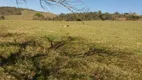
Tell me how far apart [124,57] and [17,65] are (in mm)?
6281

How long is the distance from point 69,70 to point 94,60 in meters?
2.56

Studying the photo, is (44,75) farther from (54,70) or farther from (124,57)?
(124,57)

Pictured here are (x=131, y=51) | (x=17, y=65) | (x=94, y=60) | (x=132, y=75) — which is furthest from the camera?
(x=131, y=51)

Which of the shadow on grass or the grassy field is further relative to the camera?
the grassy field

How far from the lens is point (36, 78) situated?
37.4ft

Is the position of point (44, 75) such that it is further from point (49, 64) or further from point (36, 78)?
point (49, 64)

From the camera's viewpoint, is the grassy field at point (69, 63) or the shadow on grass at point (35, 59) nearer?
the shadow on grass at point (35, 59)

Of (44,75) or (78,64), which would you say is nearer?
(44,75)

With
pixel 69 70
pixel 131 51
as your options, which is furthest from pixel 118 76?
pixel 131 51

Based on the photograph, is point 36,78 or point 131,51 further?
point 131,51

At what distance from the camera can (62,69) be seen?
1270 centimetres

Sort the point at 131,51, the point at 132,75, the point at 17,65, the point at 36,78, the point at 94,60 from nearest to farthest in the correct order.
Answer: the point at 36,78
the point at 132,75
the point at 17,65
the point at 94,60
the point at 131,51

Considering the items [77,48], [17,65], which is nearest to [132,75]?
[17,65]

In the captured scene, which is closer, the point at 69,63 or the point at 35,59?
the point at 69,63
